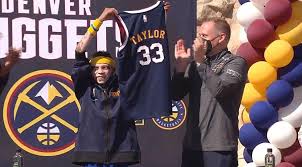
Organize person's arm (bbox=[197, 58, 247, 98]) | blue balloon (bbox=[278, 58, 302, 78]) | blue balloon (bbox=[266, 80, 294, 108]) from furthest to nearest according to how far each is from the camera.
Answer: blue balloon (bbox=[278, 58, 302, 78]) < blue balloon (bbox=[266, 80, 294, 108]) < person's arm (bbox=[197, 58, 247, 98])

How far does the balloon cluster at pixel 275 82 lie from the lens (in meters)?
6.47

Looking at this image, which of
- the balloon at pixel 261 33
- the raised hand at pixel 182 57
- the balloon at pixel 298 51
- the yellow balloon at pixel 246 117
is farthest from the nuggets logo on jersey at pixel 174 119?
the raised hand at pixel 182 57

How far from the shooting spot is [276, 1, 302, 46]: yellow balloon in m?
6.48

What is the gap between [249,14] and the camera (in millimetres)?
6680

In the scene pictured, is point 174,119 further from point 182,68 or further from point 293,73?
point 182,68

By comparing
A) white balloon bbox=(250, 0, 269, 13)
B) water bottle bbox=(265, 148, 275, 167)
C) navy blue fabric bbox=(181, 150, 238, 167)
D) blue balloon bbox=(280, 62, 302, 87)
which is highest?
white balloon bbox=(250, 0, 269, 13)

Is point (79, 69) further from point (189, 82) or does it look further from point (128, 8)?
point (128, 8)

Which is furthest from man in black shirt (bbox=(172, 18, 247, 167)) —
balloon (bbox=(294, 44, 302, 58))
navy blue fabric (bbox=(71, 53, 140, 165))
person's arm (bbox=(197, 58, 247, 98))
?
balloon (bbox=(294, 44, 302, 58))

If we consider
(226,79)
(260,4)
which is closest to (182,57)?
(226,79)

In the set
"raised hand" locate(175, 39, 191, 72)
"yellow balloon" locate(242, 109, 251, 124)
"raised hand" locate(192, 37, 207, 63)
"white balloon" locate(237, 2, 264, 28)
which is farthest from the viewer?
"yellow balloon" locate(242, 109, 251, 124)

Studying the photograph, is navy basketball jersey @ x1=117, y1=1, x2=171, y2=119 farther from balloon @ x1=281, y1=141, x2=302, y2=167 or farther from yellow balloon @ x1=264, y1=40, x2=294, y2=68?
balloon @ x1=281, y1=141, x2=302, y2=167

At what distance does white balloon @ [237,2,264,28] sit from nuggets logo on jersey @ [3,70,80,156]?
71.4 inches

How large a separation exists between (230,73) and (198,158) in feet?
2.02

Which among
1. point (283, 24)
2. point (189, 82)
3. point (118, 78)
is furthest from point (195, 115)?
point (283, 24)
